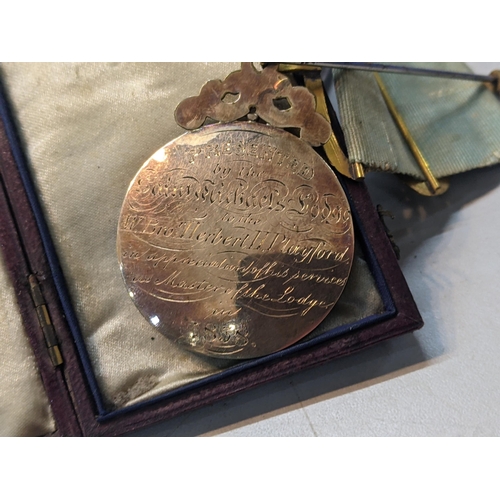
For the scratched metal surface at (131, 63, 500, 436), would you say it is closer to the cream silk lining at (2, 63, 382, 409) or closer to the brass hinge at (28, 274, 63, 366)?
the cream silk lining at (2, 63, 382, 409)

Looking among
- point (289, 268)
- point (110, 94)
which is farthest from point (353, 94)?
point (110, 94)

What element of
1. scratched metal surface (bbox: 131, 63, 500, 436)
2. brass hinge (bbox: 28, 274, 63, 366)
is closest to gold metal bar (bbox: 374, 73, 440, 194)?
scratched metal surface (bbox: 131, 63, 500, 436)

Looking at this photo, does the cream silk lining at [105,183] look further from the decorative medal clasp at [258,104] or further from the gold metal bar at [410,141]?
the gold metal bar at [410,141]

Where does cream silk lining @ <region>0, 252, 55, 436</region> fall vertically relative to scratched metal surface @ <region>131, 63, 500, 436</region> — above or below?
above

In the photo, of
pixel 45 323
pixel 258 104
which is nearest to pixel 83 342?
pixel 45 323

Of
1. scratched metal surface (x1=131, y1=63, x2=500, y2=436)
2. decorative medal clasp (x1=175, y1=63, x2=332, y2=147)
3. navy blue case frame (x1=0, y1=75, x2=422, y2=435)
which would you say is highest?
decorative medal clasp (x1=175, y1=63, x2=332, y2=147)

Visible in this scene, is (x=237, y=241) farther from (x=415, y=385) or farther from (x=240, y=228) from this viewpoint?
(x=415, y=385)

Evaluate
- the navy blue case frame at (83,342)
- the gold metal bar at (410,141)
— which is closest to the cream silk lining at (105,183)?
the navy blue case frame at (83,342)
